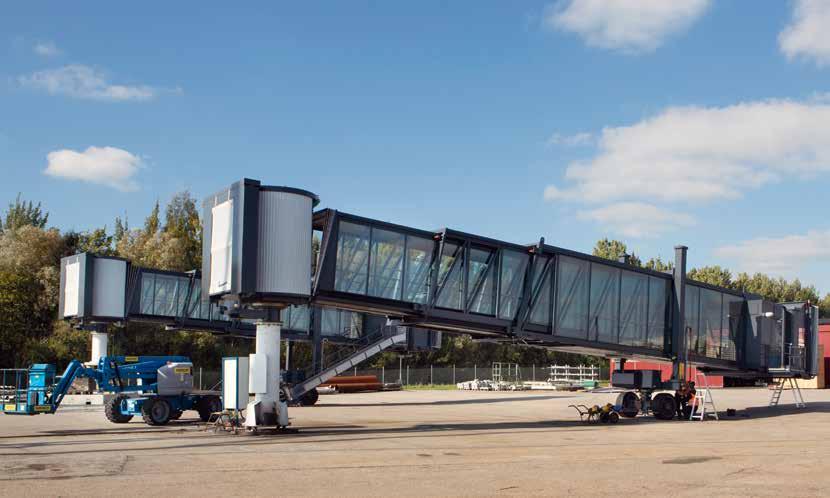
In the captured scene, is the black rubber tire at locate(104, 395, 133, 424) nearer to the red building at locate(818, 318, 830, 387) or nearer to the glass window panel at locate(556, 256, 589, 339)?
the glass window panel at locate(556, 256, 589, 339)

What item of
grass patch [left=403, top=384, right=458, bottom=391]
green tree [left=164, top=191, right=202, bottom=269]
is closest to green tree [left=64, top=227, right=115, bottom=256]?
green tree [left=164, top=191, right=202, bottom=269]

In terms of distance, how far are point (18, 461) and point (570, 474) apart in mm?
11871

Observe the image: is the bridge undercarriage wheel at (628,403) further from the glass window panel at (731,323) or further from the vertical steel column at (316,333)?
the vertical steel column at (316,333)

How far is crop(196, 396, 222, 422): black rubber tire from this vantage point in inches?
1258

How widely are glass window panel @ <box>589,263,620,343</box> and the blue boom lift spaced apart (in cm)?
1531

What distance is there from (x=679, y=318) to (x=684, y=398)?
3788 millimetres

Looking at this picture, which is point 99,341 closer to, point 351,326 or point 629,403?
point 351,326

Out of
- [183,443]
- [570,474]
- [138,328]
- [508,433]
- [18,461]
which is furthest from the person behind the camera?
[138,328]

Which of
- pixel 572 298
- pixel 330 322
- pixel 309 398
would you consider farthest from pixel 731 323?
pixel 330 322

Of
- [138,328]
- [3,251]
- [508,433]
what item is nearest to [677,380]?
[508,433]

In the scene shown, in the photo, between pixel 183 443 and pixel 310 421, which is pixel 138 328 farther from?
pixel 183 443

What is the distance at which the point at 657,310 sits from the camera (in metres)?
35.1

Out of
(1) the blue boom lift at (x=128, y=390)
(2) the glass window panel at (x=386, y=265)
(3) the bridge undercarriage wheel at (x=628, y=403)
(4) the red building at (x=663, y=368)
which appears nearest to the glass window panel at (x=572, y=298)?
(3) the bridge undercarriage wheel at (x=628, y=403)

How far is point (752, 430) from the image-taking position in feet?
86.9
